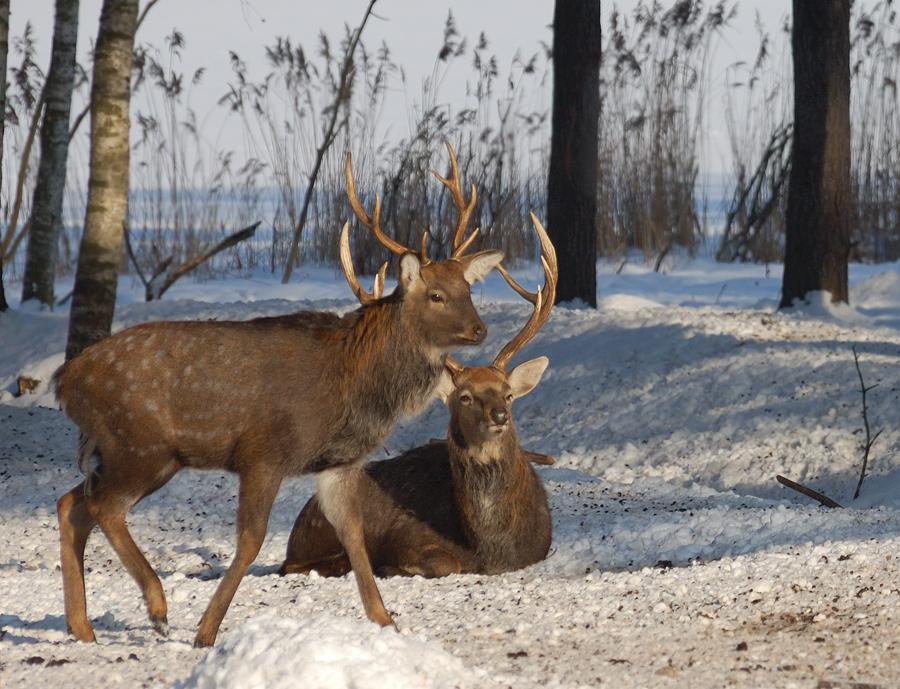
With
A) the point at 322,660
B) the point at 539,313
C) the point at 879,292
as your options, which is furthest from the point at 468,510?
the point at 879,292

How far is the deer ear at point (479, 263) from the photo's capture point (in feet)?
15.1

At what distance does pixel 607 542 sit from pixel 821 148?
6.57m

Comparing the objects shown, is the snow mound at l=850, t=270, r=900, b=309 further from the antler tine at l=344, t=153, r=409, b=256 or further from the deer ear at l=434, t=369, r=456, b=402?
the antler tine at l=344, t=153, r=409, b=256

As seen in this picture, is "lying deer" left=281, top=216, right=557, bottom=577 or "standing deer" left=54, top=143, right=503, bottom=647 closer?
"standing deer" left=54, top=143, right=503, bottom=647

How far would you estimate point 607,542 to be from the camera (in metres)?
5.80

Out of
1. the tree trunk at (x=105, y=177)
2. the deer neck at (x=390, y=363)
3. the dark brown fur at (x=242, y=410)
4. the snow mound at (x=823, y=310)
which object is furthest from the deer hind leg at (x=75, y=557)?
the snow mound at (x=823, y=310)

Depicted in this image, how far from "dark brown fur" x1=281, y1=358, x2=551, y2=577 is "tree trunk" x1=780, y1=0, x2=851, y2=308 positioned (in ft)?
20.6

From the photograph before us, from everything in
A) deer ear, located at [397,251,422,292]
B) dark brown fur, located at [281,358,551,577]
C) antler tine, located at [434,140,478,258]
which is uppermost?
antler tine, located at [434,140,478,258]

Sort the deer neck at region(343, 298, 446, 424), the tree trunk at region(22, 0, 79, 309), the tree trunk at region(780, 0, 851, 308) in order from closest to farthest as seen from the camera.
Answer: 1. the deer neck at region(343, 298, 446, 424)
2. the tree trunk at region(780, 0, 851, 308)
3. the tree trunk at region(22, 0, 79, 309)

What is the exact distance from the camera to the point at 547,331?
36.1ft

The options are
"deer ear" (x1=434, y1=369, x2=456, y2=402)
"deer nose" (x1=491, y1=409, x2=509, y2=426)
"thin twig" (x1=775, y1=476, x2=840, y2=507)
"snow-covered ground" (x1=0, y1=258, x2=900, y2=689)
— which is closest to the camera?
"snow-covered ground" (x1=0, y1=258, x2=900, y2=689)

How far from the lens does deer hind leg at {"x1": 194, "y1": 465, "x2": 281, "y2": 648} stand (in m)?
3.87

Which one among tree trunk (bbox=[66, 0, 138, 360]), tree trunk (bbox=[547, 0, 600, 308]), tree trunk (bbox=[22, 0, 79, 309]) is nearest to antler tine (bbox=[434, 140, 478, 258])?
tree trunk (bbox=[66, 0, 138, 360])

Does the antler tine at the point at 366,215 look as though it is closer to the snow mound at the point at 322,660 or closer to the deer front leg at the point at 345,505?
the deer front leg at the point at 345,505
